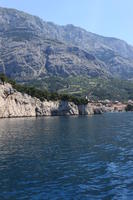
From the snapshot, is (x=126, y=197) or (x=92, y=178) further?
(x=92, y=178)

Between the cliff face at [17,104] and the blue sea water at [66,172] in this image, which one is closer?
the blue sea water at [66,172]

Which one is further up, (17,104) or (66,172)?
(17,104)

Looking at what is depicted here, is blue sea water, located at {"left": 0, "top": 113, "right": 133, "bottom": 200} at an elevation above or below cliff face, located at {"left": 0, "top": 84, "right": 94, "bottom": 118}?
below

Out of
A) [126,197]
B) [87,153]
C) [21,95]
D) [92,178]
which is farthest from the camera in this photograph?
[21,95]

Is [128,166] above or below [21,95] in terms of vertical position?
below

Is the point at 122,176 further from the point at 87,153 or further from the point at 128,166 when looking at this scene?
the point at 87,153

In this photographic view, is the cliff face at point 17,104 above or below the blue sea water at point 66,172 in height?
above

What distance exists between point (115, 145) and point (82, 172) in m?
27.0

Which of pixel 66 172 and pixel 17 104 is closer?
pixel 66 172

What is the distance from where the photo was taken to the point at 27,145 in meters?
65.3

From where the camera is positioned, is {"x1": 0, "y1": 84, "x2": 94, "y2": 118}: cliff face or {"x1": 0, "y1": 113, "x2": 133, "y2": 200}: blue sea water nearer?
{"x1": 0, "y1": 113, "x2": 133, "y2": 200}: blue sea water

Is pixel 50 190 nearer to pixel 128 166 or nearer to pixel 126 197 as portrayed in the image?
pixel 126 197

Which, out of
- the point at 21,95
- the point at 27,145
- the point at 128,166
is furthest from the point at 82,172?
the point at 21,95

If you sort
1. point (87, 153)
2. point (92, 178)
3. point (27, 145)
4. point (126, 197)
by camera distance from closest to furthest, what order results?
point (126, 197) < point (92, 178) < point (87, 153) < point (27, 145)
